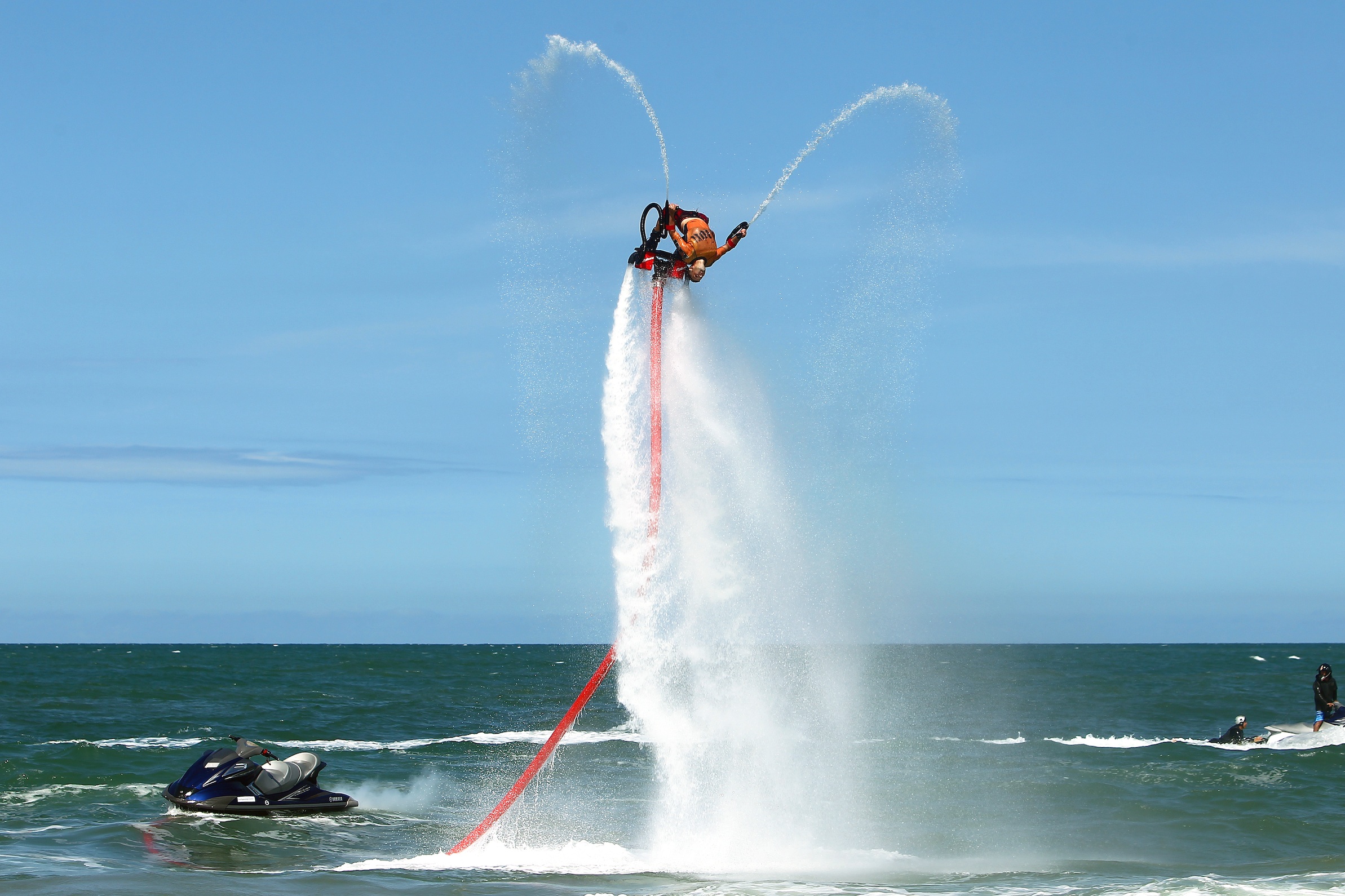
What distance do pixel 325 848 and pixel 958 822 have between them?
11.8 meters

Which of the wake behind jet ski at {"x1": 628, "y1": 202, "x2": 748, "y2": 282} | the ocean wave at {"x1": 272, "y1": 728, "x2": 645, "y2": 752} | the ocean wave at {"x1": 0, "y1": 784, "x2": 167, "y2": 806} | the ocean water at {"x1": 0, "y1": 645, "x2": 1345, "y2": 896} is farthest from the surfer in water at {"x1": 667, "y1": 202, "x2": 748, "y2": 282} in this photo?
the ocean wave at {"x1": 272, "y1": 728, "x2": 645, "y2": 752}

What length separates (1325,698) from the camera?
39031 mm

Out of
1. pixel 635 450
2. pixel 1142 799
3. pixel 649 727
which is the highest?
→ pixel 635 450

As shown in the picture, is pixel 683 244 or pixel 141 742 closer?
pixel 683 244

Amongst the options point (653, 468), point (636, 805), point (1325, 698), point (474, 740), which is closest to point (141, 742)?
point (474, 740)

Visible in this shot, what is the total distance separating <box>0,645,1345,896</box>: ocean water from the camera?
1916cm

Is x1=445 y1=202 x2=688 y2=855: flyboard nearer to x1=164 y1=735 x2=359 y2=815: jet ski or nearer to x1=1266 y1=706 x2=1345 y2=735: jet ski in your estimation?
x1=164 y1=735 x2=359 y2=815: jet ski

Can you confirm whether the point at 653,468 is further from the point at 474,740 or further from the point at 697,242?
the point at 474,740

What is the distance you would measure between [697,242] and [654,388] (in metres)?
2.28

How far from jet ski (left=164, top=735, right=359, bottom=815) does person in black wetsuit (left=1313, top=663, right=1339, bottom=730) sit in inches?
1112

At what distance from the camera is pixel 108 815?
83.6ft

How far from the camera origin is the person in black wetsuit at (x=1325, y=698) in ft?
127

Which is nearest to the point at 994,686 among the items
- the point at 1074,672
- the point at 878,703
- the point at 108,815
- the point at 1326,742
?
the point at 878,703

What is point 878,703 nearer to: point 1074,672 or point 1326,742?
point 1326,742
